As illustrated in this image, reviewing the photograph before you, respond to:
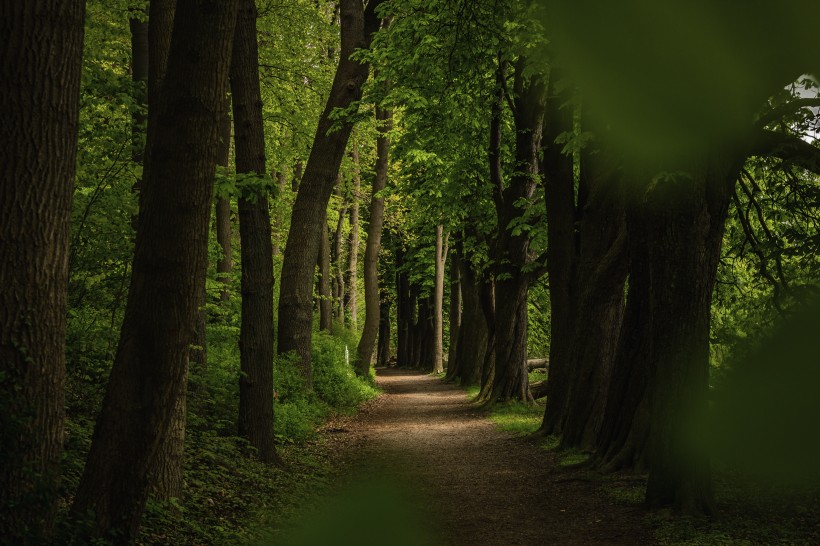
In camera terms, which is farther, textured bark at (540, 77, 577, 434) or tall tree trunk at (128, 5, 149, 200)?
textured bark at (540, 77, 577, 434)

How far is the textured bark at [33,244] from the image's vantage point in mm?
4691

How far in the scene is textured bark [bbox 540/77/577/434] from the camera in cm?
1498

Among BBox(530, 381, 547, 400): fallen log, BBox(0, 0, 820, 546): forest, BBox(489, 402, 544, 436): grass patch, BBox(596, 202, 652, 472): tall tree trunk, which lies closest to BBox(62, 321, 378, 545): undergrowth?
BBox(0, 0, 820, 546): forest

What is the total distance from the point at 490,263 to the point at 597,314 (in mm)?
7712

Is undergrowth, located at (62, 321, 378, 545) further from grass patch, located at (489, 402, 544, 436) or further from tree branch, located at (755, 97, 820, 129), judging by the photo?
tree branch, located at (755, 97, 820, 129)

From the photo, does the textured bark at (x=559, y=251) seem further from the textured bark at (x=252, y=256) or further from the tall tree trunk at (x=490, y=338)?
the tall tree trunk at (x=490, y=338)

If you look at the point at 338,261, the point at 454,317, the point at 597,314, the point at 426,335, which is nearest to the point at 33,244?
the point at 597,314

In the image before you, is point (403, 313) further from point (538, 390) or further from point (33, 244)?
point (33, 244)

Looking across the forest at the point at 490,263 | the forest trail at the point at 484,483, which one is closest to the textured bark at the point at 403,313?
the forest at the point at 490,263

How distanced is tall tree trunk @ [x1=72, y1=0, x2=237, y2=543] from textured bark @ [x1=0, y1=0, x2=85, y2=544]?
55 centimetres

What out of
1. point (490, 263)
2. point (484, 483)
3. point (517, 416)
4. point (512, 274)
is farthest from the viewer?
point (490, 263)

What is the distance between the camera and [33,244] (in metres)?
4.84

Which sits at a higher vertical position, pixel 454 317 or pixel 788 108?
pixel 788 108

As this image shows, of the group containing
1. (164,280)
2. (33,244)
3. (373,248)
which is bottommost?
(164,280)
